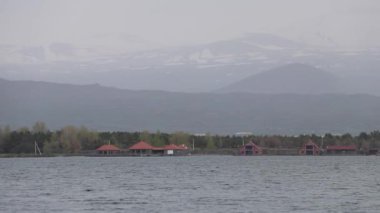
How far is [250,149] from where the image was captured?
625ft

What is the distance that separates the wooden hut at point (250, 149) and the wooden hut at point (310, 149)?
8202 mm

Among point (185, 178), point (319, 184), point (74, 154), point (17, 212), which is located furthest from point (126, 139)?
point (17, 212)

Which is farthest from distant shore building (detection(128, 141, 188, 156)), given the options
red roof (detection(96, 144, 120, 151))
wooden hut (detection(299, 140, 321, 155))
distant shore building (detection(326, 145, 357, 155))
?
distant shore building (detection(326, 145, 357, 155))

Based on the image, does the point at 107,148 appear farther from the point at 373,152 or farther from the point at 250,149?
the point at 373,152

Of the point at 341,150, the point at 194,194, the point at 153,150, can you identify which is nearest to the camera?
the point at 194,194

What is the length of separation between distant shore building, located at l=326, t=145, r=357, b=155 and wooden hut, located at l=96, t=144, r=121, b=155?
40.0 m

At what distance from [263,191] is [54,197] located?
13.7 m

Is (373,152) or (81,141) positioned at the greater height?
(81,141)

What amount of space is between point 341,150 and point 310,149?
608cm

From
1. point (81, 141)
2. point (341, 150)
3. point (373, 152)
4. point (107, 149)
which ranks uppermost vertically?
point (81, 141)

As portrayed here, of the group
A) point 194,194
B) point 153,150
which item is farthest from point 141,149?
point 194,194

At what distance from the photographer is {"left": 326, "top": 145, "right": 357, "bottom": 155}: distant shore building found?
190000 millimetres

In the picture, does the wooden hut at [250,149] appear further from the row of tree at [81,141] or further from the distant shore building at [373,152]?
the distant shore building at [373,152]

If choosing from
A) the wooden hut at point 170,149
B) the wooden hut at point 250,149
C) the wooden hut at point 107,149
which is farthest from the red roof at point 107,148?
the wooden hut at point 250,149
